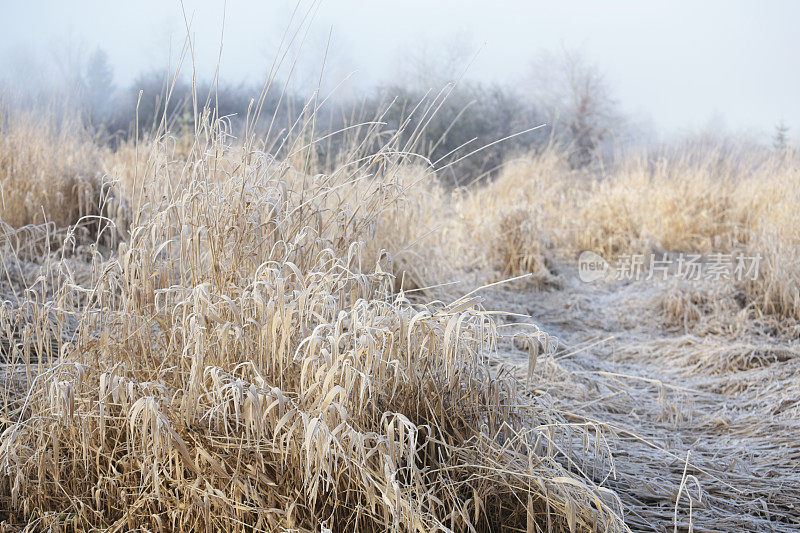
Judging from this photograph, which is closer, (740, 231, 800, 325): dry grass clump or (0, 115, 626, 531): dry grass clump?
(0, 115, 626, 531): dry grass clump

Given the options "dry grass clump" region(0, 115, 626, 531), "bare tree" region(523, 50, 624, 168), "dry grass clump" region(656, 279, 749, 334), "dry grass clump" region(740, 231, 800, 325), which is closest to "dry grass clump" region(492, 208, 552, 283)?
"dry grass clump" region(656, 279, 749, 334)

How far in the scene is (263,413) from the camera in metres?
0.93

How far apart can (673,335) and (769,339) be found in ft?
1.29

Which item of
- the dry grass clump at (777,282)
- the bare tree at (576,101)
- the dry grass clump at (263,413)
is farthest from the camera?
the bare tree at (576,101)

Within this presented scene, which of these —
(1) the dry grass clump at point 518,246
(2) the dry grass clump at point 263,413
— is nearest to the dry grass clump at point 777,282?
(1) the dry grass clump at point 518,246

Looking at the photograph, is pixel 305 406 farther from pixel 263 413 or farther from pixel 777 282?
pixel 777 282

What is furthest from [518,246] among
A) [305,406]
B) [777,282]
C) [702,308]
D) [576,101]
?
[576,101]

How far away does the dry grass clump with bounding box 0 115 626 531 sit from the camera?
921 millimetres

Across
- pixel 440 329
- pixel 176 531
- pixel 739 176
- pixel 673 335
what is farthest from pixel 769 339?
pixel 739 176

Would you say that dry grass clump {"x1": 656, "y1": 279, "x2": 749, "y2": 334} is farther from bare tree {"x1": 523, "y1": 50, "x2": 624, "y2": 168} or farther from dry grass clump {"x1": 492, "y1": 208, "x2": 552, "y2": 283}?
bare tree {"x1": 523, "y1": 50, "x2": 624, "y2": 168}

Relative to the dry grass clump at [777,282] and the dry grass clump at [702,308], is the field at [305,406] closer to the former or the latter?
the dry grass clump at [702,308]

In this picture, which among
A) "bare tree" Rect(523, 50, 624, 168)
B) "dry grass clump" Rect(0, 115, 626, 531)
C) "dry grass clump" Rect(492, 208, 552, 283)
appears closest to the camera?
"dry grass clump" Rect(0, 115, 626, 531)

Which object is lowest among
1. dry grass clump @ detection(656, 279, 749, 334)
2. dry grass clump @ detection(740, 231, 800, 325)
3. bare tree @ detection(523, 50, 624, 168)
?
dry grass clump @ detection(656, 279, 749, 334)

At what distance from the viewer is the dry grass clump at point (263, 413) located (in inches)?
36.3
